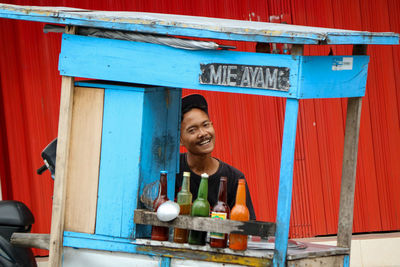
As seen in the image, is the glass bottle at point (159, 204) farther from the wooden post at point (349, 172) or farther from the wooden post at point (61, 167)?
the wooden post at point (349, 172)

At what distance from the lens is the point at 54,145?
155 inches

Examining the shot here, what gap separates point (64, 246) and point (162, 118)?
97 cm

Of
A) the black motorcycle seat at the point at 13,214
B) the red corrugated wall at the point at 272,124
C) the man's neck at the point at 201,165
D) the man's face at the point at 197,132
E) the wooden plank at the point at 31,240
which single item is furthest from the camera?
the red corrugated wall at the point at 272,124

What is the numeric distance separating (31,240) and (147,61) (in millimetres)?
1318

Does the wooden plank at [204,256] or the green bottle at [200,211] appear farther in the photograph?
the green bottle at [200,211]

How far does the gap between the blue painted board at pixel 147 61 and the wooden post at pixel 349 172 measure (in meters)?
0.73

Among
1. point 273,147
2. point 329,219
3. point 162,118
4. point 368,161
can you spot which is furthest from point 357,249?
point 162,118

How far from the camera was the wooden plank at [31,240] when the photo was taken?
382 centimetres

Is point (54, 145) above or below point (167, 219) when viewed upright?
above

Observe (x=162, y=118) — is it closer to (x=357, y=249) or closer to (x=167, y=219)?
(x=167, y=219)

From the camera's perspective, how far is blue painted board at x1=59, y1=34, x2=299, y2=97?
342cm

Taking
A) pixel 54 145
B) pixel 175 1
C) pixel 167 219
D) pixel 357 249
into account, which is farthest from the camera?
pixel 357 249

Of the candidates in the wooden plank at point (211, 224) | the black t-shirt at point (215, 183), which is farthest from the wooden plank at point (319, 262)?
the black t-shirt at point (215, 183)

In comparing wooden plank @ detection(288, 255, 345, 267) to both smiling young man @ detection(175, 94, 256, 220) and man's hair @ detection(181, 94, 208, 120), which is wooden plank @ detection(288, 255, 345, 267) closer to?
smiling young man @ detection(175, 94, 256, 220)
